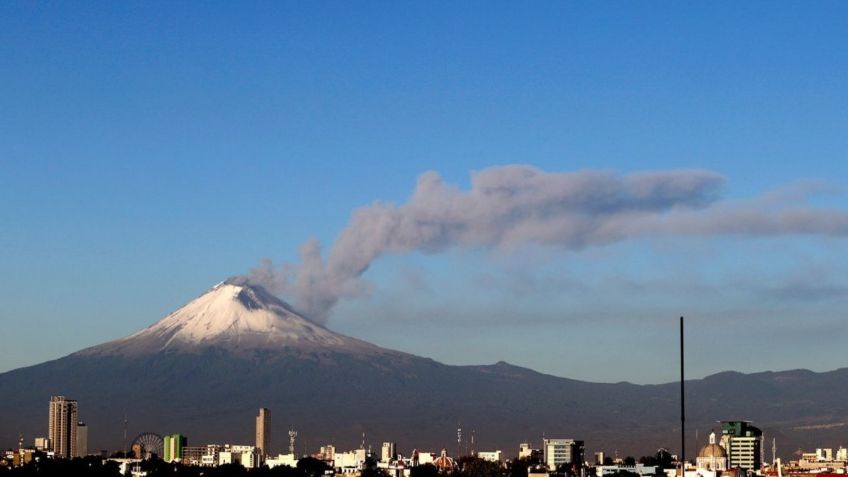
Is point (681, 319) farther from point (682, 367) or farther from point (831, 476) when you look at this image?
point (831, 476)

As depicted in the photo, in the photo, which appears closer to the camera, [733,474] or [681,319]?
[681,319]

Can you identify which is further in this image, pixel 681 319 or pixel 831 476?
pixel 831 476

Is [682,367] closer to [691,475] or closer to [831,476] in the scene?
[831,476]

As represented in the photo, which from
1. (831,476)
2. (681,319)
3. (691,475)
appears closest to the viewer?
(681,319)

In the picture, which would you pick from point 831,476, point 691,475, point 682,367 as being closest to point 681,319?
point 682,367

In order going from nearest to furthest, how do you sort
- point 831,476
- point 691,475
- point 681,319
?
point 681,319 → point 831,476 → point 691,475

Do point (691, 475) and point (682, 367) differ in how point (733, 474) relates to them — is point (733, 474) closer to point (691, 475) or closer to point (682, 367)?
point (691, 475)

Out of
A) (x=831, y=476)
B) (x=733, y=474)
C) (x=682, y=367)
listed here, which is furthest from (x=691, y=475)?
(x=682, y=367)
